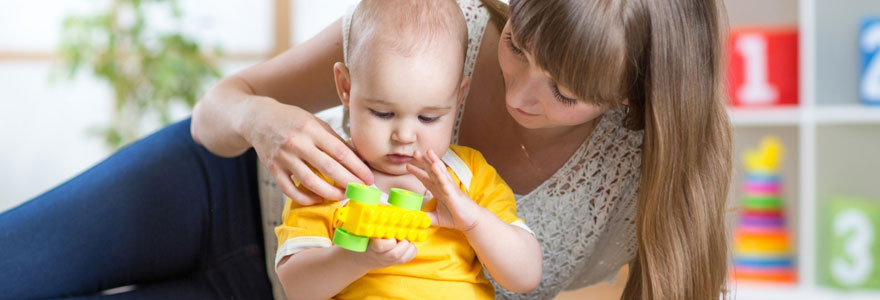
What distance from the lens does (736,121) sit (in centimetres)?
263

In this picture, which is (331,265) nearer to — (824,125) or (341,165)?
(341,165)

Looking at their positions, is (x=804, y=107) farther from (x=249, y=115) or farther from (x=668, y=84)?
(x=249, y=115)

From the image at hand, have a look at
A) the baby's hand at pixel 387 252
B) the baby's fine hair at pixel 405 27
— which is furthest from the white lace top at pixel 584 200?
the baby's hand at pixel 387 252

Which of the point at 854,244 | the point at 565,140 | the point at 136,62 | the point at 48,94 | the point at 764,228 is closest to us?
the point at 565,140

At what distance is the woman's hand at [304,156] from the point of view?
1.04 meters

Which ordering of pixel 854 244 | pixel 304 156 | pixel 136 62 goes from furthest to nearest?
pixel 136 62, pixel 854 244, pixel 304 156

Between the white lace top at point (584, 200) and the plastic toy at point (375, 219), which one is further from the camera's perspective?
the white lace top at point (584, 200)

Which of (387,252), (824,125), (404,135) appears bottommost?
(824,125)

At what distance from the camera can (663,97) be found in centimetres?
110

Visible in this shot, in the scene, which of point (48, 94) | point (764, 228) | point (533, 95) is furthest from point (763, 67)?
point (48, 94)

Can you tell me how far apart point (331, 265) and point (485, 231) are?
7.3 inches

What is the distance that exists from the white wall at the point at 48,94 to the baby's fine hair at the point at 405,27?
2526 millimetres

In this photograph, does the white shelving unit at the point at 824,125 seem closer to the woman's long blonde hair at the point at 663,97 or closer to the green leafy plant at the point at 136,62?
the woman's long blonde hair at the point at 663,97

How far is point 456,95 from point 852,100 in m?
1.94
